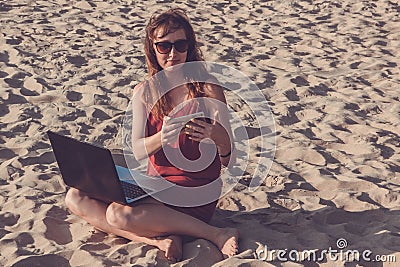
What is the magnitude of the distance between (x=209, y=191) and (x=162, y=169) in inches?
9.8

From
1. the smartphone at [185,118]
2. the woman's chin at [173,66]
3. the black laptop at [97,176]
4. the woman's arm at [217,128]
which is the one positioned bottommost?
the black laptop at [97,176]

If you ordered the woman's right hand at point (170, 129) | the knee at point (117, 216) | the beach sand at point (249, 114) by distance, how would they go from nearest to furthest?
the woman's right hand at point (170, 129), the knee at point (117, 216), the beach sand at point (249, 114)

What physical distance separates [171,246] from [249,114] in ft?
7.32

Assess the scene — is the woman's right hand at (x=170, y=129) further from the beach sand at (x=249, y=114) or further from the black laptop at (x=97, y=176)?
the beach sand at (x=249, y=114)

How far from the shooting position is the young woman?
3441 mm

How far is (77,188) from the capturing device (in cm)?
370

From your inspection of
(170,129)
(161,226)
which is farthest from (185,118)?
(161,226)

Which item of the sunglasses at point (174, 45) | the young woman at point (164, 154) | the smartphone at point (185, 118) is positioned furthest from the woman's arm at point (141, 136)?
the sunglasses at point (174, 45)

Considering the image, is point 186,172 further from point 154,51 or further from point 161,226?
point 154,51

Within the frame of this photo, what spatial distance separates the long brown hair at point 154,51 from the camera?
11.8 ft

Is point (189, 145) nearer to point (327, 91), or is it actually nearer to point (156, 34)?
point (156, 34)

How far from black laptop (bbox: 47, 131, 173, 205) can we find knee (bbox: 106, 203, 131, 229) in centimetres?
4

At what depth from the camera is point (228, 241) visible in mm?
3445

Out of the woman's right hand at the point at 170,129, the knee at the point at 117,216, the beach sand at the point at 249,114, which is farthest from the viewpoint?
the beach sand at the point at 249,114
